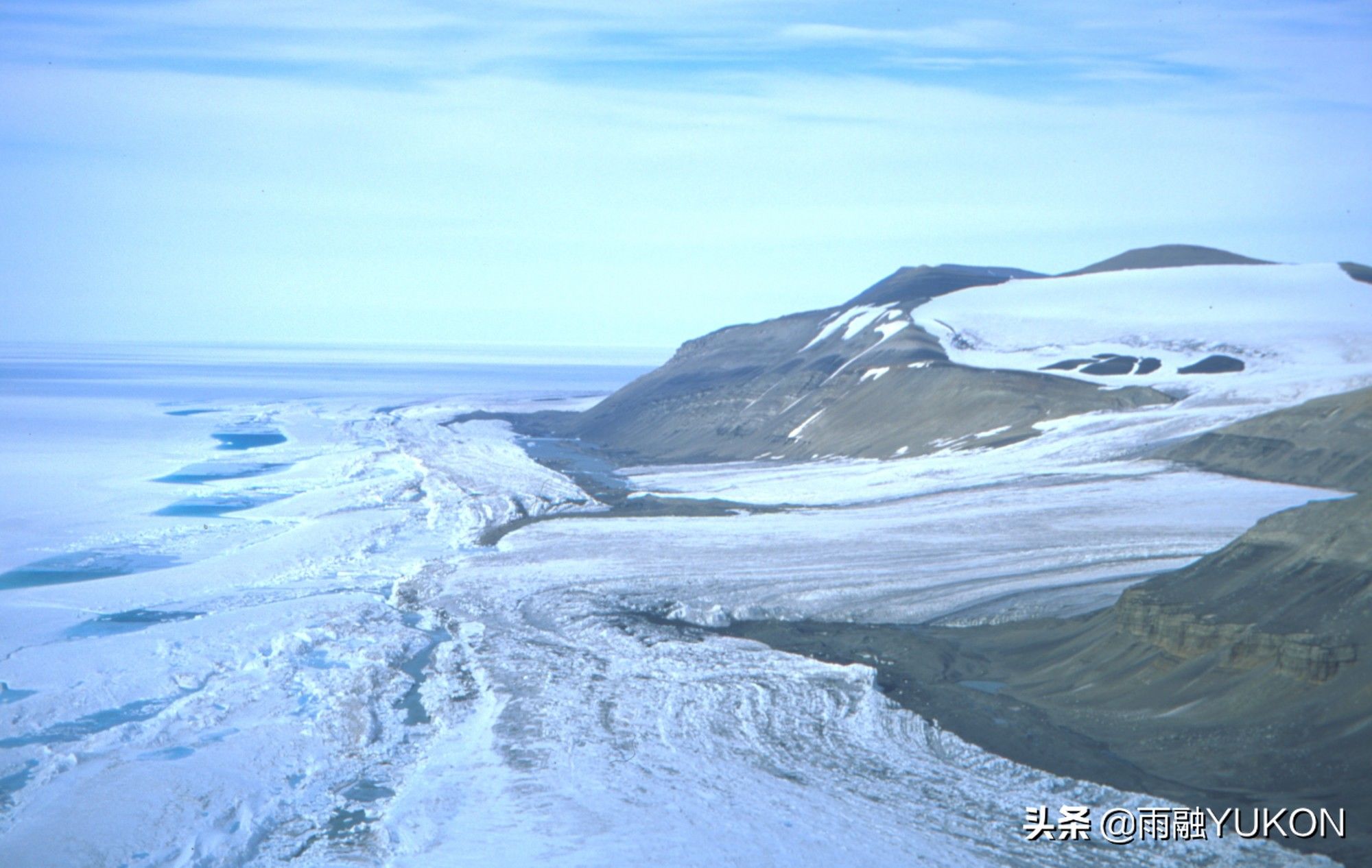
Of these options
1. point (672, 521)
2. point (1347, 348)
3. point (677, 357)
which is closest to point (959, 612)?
point (672, 521)

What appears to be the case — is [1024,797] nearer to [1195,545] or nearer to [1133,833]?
[1133,833]

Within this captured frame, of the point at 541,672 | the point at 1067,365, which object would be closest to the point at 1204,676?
the point at 541,672

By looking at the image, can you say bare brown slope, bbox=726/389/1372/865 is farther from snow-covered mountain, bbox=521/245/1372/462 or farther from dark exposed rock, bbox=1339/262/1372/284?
dark exposed rock, bbox=1339/262/1372/284

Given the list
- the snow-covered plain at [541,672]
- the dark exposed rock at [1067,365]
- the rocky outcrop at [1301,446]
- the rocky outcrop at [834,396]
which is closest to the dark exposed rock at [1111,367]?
the dark exposed rock at [1067,365]

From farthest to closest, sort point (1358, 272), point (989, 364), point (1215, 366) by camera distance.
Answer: point (1358, 272) < point (989, 364) < point (1215, 366)

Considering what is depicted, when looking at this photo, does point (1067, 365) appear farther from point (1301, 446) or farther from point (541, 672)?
point (541, 672)
